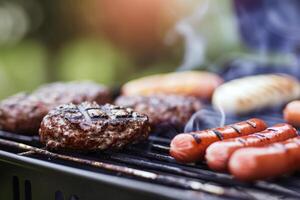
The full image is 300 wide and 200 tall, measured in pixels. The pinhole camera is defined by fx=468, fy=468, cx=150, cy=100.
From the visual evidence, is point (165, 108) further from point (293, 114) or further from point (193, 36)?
point (193, 36)

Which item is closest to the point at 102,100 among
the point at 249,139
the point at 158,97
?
the point at 158,97

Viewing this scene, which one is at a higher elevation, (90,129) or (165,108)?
(165,108)

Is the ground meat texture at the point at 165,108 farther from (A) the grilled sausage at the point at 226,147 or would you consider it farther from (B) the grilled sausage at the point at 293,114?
(A) the grilled sausage at the point at 226,147

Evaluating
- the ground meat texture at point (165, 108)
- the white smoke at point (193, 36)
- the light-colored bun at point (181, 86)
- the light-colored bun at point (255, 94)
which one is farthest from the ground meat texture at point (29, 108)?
the white smoke at point (193, 36)

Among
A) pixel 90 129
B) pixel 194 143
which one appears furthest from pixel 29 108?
pixel 194 143

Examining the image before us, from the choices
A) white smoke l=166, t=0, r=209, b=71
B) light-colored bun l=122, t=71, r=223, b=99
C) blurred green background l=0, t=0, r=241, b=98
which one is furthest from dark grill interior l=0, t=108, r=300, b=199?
blurred green background l=0, t=0, r=241, b=98
